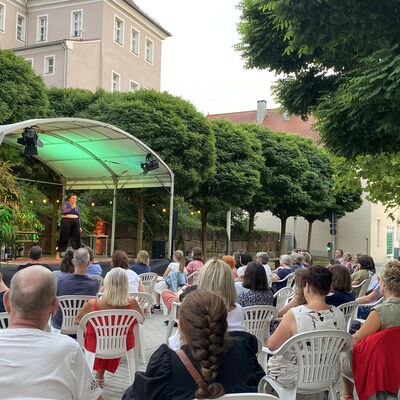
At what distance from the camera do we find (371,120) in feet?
20.9

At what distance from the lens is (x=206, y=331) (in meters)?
2.21

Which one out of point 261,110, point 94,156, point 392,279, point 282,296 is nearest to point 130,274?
point 282,296

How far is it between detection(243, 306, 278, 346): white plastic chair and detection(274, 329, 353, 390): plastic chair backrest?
1206 millimetres

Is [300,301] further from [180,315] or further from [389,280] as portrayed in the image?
[180,315]

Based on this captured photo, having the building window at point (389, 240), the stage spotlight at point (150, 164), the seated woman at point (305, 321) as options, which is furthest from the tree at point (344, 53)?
the building window at point (389, 240)

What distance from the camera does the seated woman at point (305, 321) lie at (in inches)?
150

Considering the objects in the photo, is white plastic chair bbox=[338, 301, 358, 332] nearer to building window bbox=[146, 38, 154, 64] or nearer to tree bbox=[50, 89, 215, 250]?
tree bbox=[50, 89, 215, 250]

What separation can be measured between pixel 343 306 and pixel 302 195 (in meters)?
24.7

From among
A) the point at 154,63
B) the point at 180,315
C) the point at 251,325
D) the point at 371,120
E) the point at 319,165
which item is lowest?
the point at 251,325

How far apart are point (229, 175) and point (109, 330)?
59.4 feet

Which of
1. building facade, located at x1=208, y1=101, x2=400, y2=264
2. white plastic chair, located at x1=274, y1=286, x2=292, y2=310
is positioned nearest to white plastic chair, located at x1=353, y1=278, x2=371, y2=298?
white plastic chair, located at x1=274, y1=286, x2=292, y2=310

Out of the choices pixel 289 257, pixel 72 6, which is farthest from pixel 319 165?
pixel 289 257

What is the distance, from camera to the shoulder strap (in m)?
2.18

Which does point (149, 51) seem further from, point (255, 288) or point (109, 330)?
point (109, 330)
